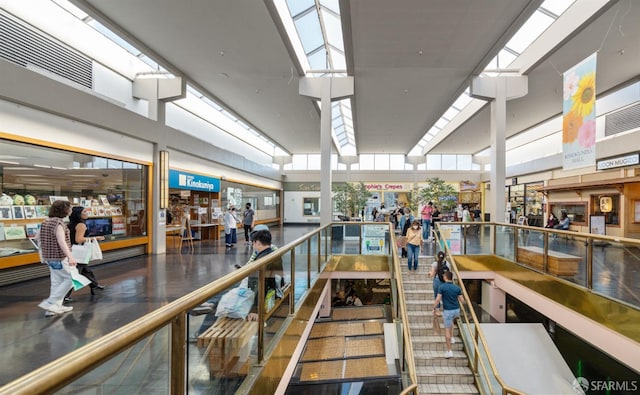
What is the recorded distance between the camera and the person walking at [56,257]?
4457 millimetres

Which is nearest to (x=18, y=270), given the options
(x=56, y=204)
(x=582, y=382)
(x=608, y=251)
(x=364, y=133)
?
(x=56, y=204)


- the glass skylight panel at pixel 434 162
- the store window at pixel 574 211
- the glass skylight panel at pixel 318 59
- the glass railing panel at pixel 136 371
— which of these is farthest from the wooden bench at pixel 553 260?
the glass skylight panel at pixel 434 162

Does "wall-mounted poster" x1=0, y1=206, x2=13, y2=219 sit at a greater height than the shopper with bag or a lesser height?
greater

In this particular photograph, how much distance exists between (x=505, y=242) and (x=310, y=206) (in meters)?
17.2

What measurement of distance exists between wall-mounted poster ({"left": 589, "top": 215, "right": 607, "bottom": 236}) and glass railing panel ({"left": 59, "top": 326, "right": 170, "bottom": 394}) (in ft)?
51.6

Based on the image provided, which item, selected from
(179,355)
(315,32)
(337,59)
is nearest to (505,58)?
(337,59)

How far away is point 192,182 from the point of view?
39.1 ft

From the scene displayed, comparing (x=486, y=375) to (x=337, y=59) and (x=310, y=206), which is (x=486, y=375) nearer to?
(x=337, y=59)

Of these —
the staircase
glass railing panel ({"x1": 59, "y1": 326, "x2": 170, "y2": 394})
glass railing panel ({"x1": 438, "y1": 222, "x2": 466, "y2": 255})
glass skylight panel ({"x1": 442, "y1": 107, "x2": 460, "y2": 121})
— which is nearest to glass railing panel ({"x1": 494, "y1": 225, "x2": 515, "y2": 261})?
glass railing panel ({"x1": 438, "y1": 222, "x2": 466, "y2": 255})

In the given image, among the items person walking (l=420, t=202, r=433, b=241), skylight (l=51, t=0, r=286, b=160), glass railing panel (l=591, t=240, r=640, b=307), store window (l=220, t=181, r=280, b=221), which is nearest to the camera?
glass railing panel (l=591, t=240, r=640, b=307)

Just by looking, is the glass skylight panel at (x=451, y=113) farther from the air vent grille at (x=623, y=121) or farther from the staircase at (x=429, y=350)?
the staircase at (x=429, y=350)

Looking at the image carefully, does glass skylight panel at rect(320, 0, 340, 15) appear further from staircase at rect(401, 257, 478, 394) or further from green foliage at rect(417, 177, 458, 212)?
green foliage at rect(417, 177, 458, 212)

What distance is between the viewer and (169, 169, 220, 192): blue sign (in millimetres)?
10906

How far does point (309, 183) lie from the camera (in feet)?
83.3
